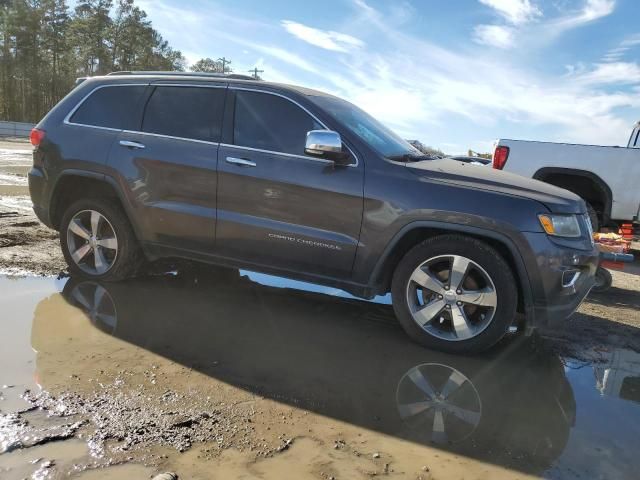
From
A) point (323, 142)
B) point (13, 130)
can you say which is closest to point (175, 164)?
point (323, 142)

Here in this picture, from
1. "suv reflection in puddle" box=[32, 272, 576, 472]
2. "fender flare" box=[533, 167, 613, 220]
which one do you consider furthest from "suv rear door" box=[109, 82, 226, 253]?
"fender flare" box=[533, 167, 613, 220]

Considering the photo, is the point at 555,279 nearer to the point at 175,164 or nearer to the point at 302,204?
the point at 302,204

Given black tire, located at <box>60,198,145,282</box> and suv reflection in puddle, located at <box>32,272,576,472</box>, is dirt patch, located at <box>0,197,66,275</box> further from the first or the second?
suv reflection in puddle, located at <box>32,272,576,472</box>

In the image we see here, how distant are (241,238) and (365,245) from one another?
40.9 inches

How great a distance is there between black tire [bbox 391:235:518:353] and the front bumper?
180 millimetres

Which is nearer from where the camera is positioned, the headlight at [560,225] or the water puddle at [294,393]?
the water puddle at [294,393]

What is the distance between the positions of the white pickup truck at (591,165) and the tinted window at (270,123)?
4.56 meters

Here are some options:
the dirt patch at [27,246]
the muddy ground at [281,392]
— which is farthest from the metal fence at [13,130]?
the muddy ground at [281,392]

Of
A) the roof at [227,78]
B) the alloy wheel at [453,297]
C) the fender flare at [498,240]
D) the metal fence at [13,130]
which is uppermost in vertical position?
the roof at [227,78]

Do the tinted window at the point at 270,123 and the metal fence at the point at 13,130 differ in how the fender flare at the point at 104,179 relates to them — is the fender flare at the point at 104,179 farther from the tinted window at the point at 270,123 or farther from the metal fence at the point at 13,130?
the metal fence at the point at 13,130

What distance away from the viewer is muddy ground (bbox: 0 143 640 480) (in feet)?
7.98

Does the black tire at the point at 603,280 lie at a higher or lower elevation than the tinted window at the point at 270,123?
lower

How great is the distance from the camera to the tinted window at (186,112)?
14.2 feet

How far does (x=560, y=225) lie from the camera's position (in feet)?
11.7
